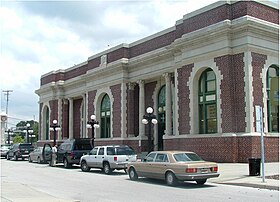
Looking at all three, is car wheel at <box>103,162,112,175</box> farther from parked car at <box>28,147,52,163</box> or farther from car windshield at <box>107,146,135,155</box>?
parked car at <box>28,147,52,163</box>

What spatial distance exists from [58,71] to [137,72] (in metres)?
18.7

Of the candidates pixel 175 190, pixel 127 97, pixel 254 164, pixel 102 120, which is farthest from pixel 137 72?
pixel 175 190

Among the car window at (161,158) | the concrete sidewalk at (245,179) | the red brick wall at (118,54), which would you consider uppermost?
the red brick wall at (118,54)

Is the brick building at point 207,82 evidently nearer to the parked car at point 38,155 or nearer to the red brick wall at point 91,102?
the red brick wall at point 91,102

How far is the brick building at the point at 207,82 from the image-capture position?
26.0 meters

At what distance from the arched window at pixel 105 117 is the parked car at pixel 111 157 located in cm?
1854

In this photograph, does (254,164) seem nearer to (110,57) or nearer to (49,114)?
(110,57)

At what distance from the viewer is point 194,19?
29.6m

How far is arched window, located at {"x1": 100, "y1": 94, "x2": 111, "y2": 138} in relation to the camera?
42250 mm

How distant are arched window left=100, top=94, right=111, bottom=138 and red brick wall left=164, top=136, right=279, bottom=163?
50.4 ft

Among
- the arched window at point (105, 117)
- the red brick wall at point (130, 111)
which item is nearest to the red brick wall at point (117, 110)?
the red brick wall at point (130, 111)

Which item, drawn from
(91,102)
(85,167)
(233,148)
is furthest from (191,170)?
→ (91,102)

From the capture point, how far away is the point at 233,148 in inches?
1007

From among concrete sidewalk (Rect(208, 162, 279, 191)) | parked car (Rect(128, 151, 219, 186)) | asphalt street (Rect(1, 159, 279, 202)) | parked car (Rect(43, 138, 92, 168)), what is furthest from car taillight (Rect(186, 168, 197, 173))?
parked car (Rect(43, 138, 92, 168))
